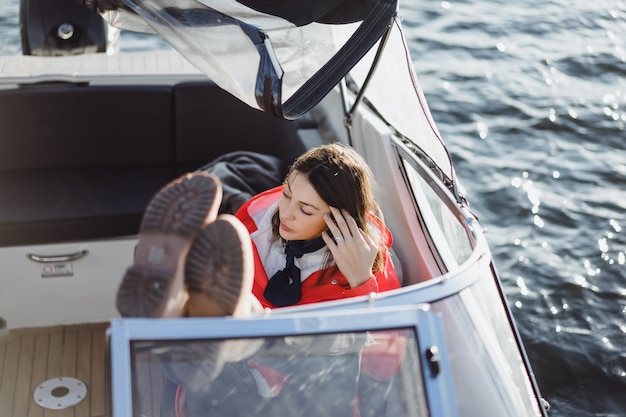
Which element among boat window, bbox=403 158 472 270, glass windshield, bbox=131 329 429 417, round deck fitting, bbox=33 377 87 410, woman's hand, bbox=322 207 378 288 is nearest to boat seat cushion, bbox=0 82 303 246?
round deck fitting, bbox=33 377 87 410

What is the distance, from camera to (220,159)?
3.40 m

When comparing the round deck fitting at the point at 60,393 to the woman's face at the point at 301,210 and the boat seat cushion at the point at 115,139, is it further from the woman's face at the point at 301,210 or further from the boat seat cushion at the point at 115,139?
the woman's face at the point at 301,210

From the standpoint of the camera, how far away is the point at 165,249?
159cm

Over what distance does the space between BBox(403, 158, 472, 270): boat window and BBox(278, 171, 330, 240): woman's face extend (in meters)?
0.40

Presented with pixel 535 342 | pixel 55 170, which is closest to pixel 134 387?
pixel 55 170

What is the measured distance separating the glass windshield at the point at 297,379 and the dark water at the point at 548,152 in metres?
2.14

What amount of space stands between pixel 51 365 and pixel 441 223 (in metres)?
1.58

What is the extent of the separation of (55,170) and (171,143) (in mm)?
510

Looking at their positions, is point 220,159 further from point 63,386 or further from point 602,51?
point 602,51

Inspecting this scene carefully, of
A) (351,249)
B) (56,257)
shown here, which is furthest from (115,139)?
(351,249)

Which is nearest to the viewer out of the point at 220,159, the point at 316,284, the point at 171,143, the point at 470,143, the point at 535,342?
the point at 316,284

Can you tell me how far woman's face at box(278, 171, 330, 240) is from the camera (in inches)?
90.1

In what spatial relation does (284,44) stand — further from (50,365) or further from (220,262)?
Answer: (50,365)

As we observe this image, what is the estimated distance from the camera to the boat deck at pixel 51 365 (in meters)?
2.91
